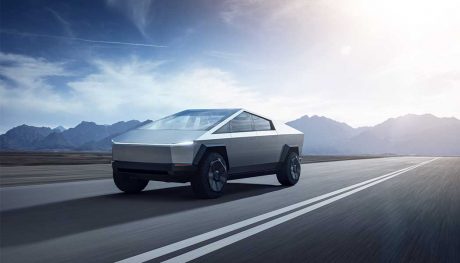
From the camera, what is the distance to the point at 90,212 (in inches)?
271

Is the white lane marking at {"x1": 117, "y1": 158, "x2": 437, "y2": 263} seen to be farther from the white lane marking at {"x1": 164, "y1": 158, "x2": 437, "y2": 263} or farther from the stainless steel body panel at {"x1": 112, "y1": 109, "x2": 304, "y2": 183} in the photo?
the stainless steel body panel at {"x1": 112, "y1": 109, "x2": 304, "y2": 183}

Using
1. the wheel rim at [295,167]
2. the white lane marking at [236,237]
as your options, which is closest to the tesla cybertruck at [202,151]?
the wheel rim at [295,167]

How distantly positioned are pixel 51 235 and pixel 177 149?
3.08 metres

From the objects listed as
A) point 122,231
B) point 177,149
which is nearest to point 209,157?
point 177,149

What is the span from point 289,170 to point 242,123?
2026 millimetres

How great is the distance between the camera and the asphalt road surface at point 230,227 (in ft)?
14.2

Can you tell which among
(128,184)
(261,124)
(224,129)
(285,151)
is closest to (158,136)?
(224,129)

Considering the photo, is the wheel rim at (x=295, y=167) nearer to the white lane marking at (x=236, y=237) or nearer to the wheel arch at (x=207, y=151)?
the wheel arch at (x=207, y=151)

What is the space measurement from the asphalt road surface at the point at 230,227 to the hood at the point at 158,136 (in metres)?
1.04

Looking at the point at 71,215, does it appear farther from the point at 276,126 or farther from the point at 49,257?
the point at 276,126

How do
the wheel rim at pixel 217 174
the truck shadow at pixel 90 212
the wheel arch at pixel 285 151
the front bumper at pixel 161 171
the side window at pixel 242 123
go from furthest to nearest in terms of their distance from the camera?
the wheel arch at pixel 285 151
the side window at pixel 242 123
the wheel rim at pixel 217 174
the front bumper at pixel 161 171
the truck shadow at pixel 90 212

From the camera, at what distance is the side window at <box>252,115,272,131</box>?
10.1m

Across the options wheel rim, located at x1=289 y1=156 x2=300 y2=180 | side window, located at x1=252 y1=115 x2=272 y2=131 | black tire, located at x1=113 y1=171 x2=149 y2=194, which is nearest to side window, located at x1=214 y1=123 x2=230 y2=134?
side window, located at x1=252 y1=115 x2=272 y2=131

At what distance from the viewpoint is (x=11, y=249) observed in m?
4.52
